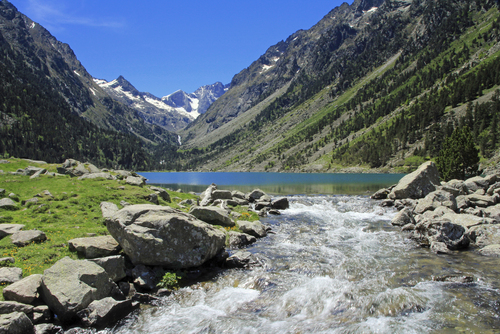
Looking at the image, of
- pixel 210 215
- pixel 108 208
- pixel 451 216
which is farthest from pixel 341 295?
pixel 108 208

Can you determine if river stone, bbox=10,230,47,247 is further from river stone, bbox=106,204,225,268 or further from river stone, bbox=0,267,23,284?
river stone, bbox=106,204,225,268

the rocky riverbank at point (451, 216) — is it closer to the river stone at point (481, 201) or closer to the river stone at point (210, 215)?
the river stone at point (481, 201)

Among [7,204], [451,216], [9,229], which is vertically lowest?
[451,216]

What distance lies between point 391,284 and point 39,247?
57.2ft

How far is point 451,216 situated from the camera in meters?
19.7

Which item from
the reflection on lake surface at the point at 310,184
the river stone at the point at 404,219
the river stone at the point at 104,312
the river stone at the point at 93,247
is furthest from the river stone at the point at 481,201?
the river stone at the point at 93,247

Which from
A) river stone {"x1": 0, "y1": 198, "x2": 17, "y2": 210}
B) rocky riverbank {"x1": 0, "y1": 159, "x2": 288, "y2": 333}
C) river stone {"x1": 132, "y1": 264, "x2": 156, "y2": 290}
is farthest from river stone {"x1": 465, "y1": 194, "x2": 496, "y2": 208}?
river stone {"x1": 0, "y1": 198, "x2": 17, "y2": 210}

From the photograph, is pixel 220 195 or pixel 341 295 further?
pixel 220 195


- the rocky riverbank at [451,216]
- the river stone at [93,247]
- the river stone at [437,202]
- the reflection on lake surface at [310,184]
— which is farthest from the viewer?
the reflection on lake surface at [310,184]

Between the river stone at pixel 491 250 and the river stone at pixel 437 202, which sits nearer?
the river stone at pixel 491 250

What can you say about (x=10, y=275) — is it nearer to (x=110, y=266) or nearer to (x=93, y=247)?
(x=93, y=247)

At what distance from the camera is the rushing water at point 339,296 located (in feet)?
28.9

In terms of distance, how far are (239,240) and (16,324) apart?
12397 mm

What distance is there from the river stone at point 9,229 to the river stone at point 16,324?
791cm
